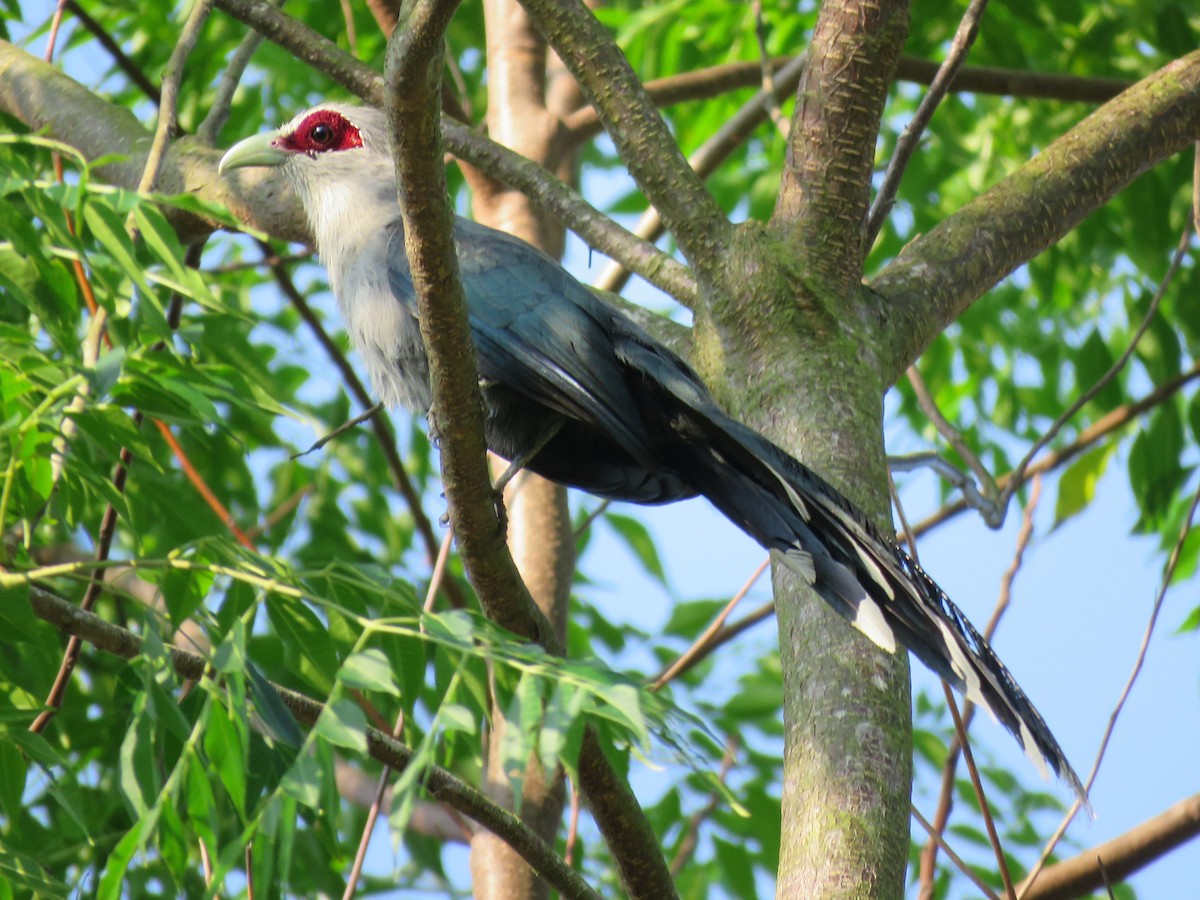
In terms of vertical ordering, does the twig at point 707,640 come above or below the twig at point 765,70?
below

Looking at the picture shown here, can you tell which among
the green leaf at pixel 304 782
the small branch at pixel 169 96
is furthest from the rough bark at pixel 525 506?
the green leaf at pixel 304 782

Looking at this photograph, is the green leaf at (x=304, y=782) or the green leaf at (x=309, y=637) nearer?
the green leaf at (x=304, y=782)

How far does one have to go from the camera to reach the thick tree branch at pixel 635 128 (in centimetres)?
305

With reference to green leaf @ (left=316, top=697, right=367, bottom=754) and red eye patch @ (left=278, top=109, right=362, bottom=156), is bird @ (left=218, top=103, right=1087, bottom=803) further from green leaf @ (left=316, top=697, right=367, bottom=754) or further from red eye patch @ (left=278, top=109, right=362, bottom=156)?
green leaf @ (left=316, top=697, right=367, bottom=754)

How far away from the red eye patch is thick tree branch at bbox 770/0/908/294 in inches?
70.7

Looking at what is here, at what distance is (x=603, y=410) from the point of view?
302 centimetres

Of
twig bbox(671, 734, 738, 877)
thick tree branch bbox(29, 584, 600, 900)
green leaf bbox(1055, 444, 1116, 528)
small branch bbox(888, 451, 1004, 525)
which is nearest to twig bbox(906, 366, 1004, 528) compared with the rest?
small branch bbox(888, 451, 1004, 525)

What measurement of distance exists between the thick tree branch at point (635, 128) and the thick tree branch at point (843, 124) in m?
0.18

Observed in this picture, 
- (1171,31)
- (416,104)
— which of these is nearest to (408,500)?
(416,104)

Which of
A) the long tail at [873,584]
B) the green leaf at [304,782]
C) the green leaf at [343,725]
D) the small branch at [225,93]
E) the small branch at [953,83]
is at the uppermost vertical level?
the small branch at [953,83]

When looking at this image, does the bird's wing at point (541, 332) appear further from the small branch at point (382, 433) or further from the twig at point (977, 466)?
the small branch at point (382, 433)

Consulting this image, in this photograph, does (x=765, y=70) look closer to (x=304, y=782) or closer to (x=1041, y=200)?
(x=1041, y=200)

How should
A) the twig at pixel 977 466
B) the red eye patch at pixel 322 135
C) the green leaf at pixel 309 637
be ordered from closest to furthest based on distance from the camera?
the green leaf at pixel 309 637, the twig at pixel 977 466, the red eye patch at pixel 322 135

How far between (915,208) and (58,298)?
3.65m
